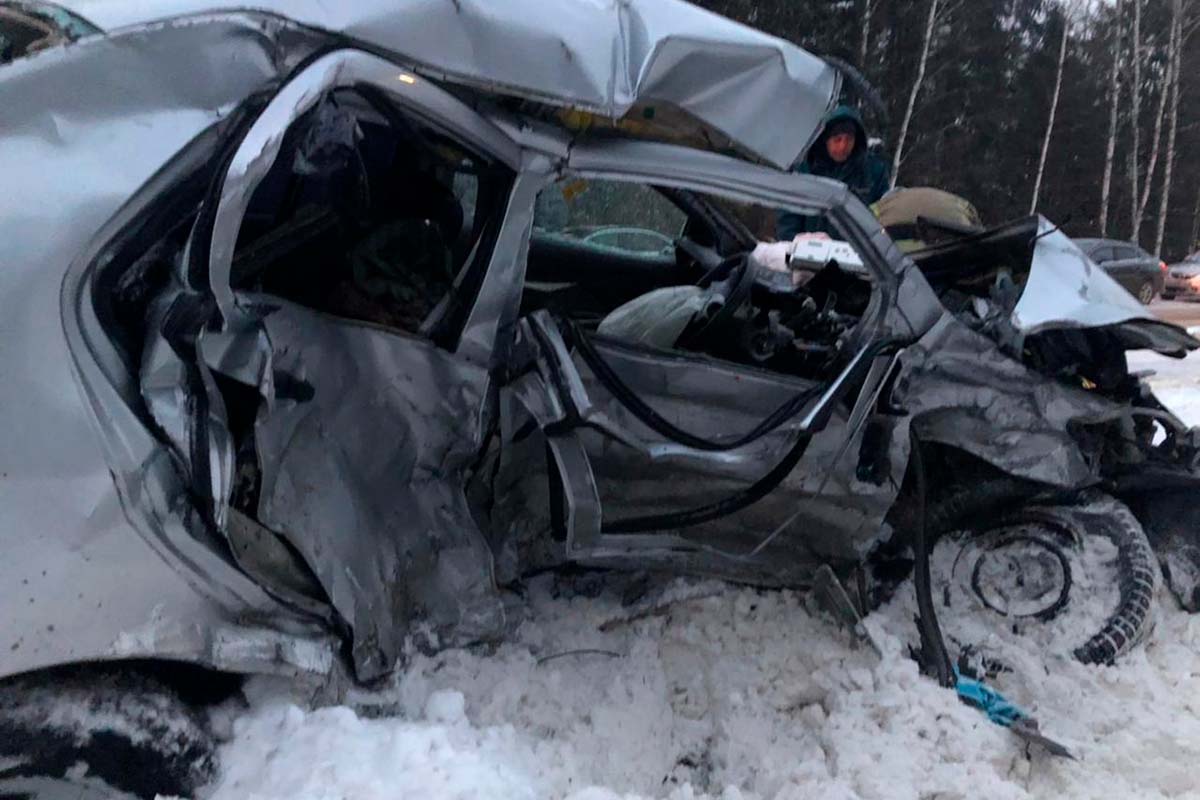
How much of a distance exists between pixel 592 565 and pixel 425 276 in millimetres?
1000

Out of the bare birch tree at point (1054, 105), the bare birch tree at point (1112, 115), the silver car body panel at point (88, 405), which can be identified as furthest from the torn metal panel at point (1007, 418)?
the bare birch tree at point (1112, 115)

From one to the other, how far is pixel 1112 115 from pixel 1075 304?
24.9m

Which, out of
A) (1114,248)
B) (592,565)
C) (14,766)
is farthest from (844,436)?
(1114,248)

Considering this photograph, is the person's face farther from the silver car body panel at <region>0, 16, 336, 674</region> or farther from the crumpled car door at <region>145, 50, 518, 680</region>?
the silver car body panel at <region>0, 16, 336, 674</region>

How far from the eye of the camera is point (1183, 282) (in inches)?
794

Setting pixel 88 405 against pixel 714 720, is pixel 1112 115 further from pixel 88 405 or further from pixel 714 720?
pixel 88 405

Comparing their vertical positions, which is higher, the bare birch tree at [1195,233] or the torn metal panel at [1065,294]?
the torn metal panel at [1065,294]

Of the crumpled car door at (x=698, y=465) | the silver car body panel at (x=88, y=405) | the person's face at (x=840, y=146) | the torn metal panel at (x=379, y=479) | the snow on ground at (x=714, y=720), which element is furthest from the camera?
the person's face at (x=840, y=146)

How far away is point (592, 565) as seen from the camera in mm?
3014

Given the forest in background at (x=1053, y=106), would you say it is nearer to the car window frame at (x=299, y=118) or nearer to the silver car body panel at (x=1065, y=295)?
the silver car body panel at (x=1065, y=295)

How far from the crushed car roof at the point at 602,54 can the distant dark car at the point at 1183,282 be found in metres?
20.5

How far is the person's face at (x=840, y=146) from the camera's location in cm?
489

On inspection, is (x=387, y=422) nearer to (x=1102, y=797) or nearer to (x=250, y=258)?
(x=250, y=258)

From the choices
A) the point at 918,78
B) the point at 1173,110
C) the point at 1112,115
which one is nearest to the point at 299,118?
the point at 918,78
